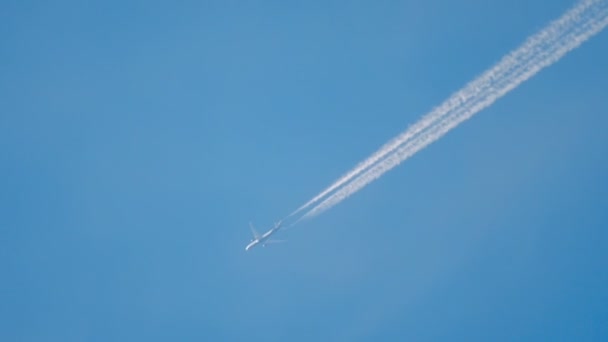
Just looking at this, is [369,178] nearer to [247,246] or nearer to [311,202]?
[311,202]

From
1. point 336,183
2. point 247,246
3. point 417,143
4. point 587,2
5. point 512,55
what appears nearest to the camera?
point 587,2

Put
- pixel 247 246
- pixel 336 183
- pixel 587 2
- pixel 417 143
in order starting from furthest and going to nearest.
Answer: pixel 247 246, pixel 336 183, pixel 417 143, pixel 587 2

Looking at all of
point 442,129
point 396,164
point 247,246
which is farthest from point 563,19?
point 247,246

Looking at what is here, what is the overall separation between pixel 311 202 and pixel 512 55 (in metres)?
12.6

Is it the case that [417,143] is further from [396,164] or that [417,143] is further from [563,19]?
[563,19]

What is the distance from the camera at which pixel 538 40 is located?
98.8 feet

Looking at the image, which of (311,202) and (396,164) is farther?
(311,202)

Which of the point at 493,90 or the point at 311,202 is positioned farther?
the point at 311,202

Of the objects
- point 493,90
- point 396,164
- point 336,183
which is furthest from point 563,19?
point 336,183

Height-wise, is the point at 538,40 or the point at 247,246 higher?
the point at 247,246

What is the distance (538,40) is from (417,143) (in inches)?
259

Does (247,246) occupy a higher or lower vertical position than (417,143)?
higher

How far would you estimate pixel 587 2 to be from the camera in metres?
28.9

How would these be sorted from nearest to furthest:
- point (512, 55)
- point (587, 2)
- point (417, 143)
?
point (587, 2) → point (512, 55) → point (417, 143)
